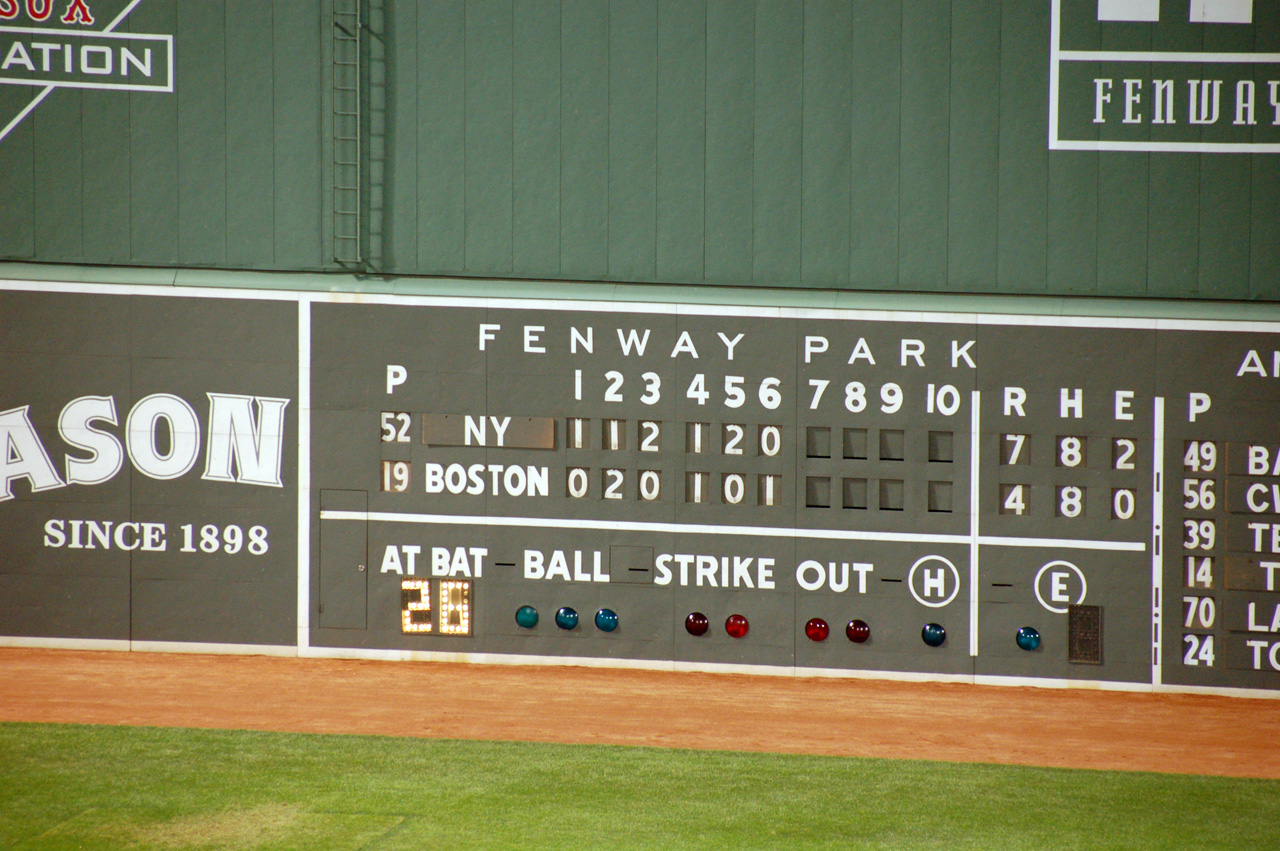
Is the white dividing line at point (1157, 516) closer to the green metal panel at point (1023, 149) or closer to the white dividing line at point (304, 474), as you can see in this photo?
the green metal panel at point (1023, 149)

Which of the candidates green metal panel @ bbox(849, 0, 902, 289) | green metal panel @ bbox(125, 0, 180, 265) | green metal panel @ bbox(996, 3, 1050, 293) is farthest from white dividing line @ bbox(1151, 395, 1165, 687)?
green metal panel @ bbox(125, 0, 180, 265)

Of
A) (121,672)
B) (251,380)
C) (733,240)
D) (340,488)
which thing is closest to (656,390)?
(733,240)

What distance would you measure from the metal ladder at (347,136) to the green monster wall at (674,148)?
0.24 ft

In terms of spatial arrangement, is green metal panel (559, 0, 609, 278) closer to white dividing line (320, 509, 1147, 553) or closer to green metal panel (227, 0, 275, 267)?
white dividing line (320, 509, 1147, 553)

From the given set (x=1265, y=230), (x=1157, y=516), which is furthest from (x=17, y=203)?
(x=1265, y=230)

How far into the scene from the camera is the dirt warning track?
28.5 feet

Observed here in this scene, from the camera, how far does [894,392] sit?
991 centimetres

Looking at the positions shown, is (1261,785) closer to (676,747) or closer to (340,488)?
(676,747)

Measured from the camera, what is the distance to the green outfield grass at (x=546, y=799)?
6699mm

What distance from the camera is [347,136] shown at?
33.9ft

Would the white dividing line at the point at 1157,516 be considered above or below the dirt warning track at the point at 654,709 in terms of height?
above

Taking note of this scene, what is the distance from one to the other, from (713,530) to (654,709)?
154 cm

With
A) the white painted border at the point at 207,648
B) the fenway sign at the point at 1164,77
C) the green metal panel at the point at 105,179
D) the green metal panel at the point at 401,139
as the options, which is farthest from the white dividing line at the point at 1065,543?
the green metal panel at the point at 105,179

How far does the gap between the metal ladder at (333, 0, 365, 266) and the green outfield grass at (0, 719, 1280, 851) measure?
4136 mm
